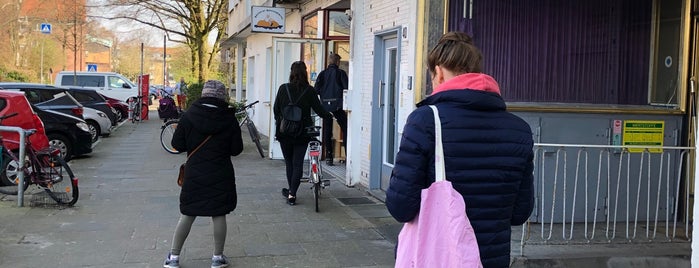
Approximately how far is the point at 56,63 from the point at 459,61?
56.0m

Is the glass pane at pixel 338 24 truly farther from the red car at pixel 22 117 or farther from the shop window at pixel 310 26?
the red car at pixel 22 117

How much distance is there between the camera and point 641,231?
6.36 metres

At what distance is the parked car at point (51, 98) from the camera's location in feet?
45.2

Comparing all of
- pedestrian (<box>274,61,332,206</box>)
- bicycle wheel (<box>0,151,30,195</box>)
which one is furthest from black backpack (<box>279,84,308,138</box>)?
bicycle wheel (<box>0,151,30,195</box>)

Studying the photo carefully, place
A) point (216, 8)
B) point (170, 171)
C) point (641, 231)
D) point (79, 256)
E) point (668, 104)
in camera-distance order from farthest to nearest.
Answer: point (216, 8)
point (170, 171)
point (668, 104)
point (641, 231)
point (79, 256)

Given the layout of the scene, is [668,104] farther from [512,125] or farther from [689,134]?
[512,125]

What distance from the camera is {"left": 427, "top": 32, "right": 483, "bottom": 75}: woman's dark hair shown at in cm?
272

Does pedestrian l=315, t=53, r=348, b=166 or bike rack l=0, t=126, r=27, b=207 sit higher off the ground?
pedestrian l=315, t=53, r=348, b=166

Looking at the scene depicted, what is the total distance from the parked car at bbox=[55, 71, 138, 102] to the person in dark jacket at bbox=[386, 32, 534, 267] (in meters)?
24.4

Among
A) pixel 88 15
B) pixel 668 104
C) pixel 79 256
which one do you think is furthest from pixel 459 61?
pixel 88 15

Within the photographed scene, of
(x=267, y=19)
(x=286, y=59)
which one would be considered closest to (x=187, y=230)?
(x=286, y=59)

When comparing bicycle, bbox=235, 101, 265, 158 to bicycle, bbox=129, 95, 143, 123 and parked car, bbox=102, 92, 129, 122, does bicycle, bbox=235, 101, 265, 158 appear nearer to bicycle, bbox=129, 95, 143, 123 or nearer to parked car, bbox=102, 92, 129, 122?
parked car, bbox=102, 92, 129, 122

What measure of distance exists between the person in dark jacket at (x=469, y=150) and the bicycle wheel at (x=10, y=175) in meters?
6.24

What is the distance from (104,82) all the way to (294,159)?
20230 millimetres
